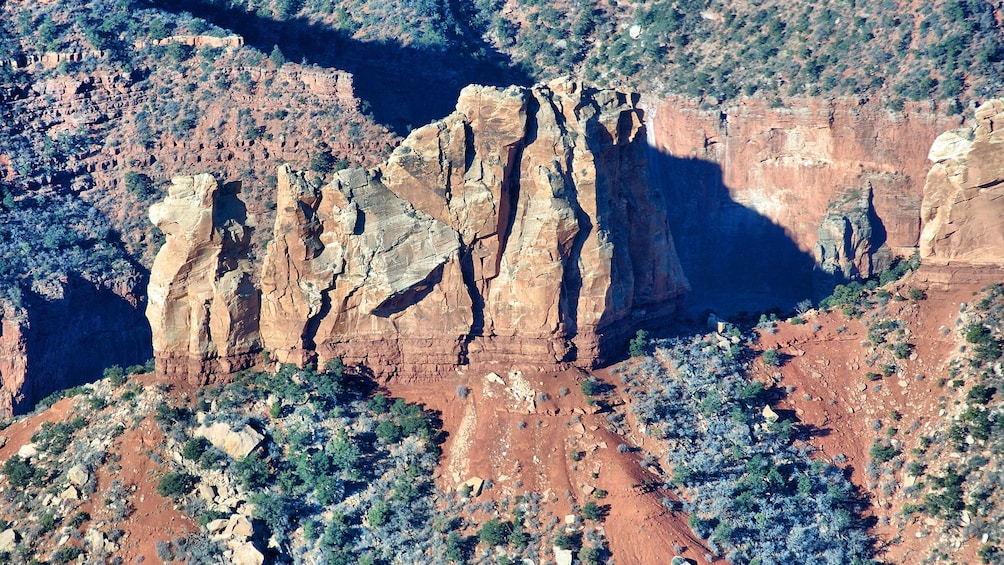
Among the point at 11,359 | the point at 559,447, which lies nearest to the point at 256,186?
the point at 11,359

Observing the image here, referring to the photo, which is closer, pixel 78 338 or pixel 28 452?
pixel 28 452

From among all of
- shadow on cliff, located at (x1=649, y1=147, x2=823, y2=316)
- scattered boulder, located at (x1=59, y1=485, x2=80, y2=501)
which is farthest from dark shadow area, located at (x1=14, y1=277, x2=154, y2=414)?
shadow on cliff, located at (x1=649, y1=147, x2=823, y2=316)

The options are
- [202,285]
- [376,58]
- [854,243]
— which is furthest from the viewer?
[376,58]

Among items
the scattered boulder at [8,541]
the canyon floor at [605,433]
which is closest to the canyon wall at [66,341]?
→ the canyon floor at [605,433]

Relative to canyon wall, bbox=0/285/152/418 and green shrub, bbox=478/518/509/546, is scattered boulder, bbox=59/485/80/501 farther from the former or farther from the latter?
canyon wall, bbox=0/285/152/418

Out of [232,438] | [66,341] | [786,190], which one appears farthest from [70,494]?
[786,190]

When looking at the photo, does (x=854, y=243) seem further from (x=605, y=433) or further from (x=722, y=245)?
(x=605, y=433)

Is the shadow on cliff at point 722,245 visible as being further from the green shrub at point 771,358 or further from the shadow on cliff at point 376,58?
the green shrub at point 771,358
